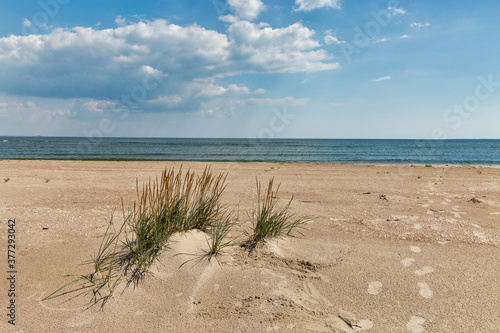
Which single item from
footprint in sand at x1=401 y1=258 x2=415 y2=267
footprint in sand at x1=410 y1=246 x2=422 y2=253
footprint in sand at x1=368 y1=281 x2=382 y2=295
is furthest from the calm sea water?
footprint in sand at x1=368 y1=281 x2=382 y2=295

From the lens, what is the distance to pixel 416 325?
2598mm

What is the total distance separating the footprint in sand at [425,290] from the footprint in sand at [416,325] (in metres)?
0.40

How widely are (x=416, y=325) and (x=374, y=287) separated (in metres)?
0.58

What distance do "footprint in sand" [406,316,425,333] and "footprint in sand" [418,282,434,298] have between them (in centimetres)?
40

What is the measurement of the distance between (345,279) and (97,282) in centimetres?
253

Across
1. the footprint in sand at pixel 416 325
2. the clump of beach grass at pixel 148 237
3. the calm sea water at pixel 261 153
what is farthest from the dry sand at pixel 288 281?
the calm sea water at pixel 261 153

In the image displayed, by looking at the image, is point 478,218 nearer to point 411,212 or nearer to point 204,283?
point 411,212

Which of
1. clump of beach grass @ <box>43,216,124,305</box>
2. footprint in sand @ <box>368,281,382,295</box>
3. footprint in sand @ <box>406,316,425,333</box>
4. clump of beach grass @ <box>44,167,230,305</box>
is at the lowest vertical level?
footprint in sand @ <box>406,316,425,333</box>

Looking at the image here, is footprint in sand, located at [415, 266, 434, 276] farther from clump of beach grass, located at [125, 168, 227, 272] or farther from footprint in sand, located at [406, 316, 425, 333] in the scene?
clump of beach grass, located at [125, 168, 227, 272]

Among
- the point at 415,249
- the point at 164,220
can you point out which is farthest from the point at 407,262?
the point at 164,220

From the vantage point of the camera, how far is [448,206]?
6676mm

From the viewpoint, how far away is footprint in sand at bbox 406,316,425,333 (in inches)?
100.0

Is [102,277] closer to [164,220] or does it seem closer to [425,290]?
[164,220]

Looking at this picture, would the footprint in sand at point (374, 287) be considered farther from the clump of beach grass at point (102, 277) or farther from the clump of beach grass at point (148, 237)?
the clump of beach grass at point (102, 277)
